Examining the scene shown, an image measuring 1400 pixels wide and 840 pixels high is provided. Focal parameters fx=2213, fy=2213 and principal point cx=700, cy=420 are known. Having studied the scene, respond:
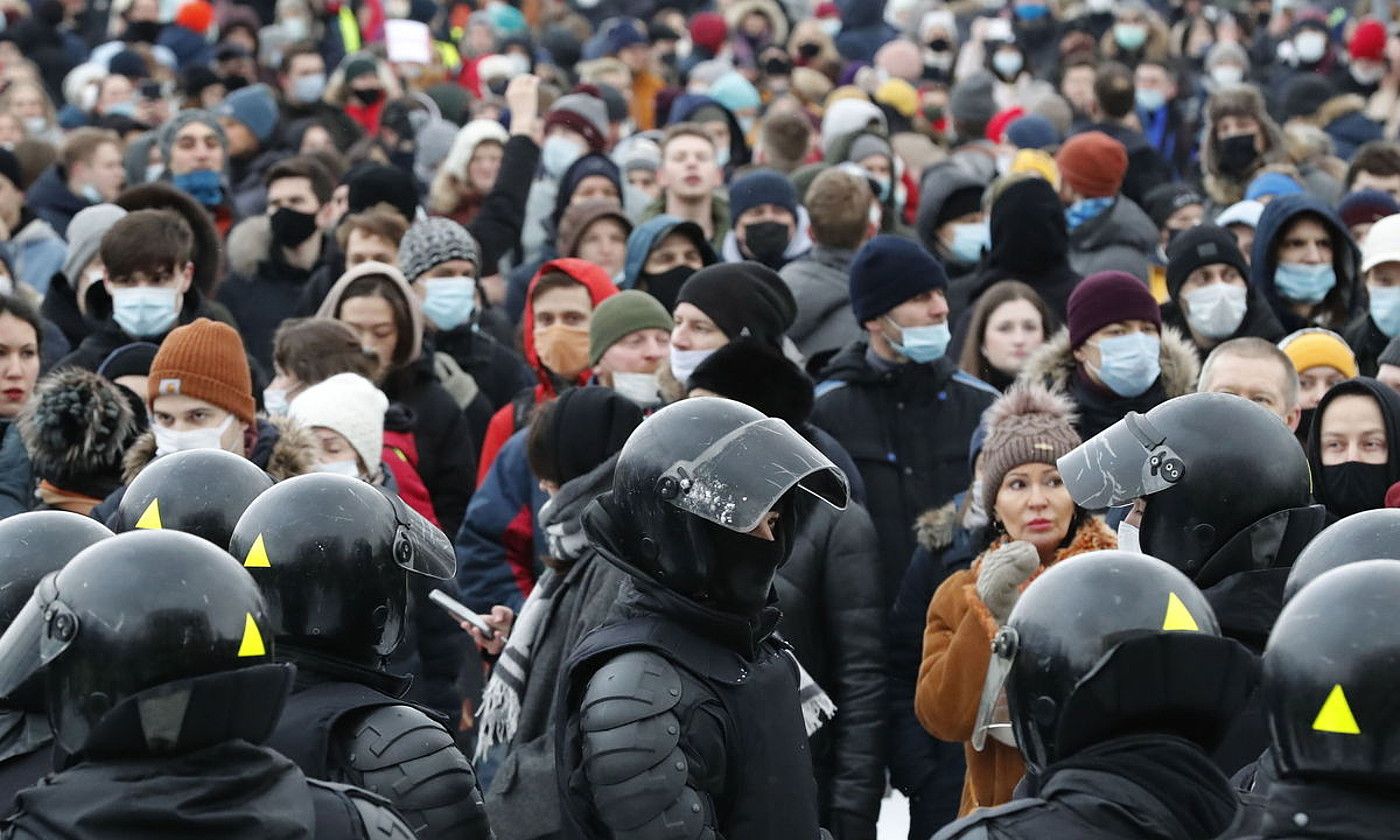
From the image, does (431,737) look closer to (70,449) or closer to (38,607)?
(38,607)

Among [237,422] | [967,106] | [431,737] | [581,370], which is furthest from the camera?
[967,106]

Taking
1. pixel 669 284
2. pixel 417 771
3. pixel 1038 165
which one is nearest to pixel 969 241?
pixel 1038 165

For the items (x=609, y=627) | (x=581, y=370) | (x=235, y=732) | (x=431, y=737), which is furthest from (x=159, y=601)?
(x=581, y=370)

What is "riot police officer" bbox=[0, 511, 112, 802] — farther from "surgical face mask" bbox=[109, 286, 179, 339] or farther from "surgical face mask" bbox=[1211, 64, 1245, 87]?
"surgical face mask" bbox=[1211, 64, 1245, 87]

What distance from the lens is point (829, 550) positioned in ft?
20.7

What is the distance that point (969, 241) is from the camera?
10.3 meters

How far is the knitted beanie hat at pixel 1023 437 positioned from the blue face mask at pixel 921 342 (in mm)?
1042

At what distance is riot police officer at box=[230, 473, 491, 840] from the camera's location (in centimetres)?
400

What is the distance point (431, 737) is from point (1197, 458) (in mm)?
1786

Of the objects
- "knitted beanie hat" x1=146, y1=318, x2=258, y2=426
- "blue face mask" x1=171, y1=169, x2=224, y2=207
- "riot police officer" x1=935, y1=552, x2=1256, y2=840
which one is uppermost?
"riot police officer" x1=935, y1=552, x2=1256, y2=840

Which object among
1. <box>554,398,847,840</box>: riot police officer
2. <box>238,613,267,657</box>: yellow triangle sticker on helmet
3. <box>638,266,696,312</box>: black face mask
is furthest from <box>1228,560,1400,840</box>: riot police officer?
<box>638,266,696,312</box>: black face mask

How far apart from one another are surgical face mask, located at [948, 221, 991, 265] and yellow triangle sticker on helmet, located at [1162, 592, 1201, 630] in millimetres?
6829

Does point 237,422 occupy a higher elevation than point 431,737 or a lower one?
lower

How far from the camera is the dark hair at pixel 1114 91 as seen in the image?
13.2m
